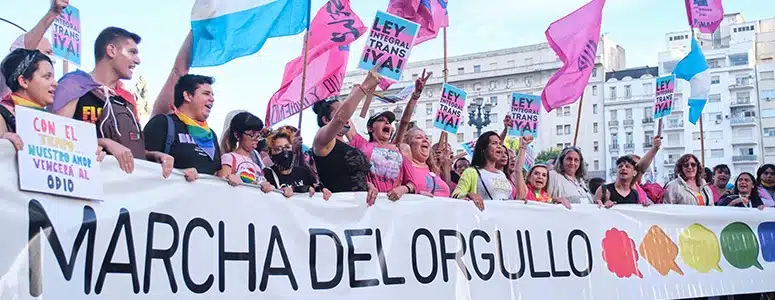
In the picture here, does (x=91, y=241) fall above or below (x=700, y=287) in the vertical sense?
above

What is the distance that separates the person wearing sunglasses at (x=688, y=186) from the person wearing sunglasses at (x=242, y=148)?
13.4 ft

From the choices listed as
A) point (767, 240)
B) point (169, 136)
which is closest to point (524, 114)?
point (767, 240)

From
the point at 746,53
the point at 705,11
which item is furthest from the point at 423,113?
the point at 705,11

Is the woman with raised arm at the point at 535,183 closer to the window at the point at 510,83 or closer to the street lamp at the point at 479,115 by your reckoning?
the street lamp at the point at 479,115

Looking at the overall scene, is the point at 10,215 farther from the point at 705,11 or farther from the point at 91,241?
the point at 705,11

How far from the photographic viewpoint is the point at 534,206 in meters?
5.63

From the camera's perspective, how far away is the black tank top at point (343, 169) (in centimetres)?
486

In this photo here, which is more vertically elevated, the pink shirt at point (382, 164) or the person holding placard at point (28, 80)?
the person holding placard at point (28, 80)

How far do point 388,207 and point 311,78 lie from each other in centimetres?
304

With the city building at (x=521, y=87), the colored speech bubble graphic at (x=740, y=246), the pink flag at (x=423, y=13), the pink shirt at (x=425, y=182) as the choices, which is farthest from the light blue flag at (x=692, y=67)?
the city building at (x=521, y=87)

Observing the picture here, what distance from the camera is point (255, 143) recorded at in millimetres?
4848

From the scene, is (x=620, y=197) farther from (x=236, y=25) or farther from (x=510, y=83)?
(x=510, y=83)

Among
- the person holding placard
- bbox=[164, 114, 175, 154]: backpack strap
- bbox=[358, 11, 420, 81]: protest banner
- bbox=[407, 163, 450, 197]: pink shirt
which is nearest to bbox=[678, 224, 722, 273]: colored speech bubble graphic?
bbox=[407, 163, 450, 197]: pink shirt

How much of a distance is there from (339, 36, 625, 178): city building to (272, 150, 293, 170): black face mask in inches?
2578
